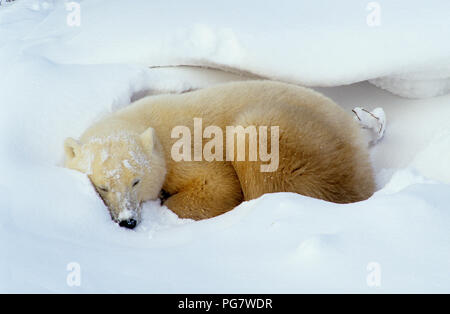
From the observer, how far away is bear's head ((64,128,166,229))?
299 centimetres

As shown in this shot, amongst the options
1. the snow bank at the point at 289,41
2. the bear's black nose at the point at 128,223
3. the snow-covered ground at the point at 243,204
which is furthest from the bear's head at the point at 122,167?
the snow bank at the point at 289,41

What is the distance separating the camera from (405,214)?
2.12 meters

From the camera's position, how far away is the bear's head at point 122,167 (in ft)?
9.80

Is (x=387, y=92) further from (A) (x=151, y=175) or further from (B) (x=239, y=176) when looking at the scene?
(A) (x=151, y=175)

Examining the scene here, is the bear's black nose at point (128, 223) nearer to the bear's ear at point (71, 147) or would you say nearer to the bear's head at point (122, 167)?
the bear's head at point (122, 167)

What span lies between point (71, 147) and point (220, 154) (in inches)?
38.8

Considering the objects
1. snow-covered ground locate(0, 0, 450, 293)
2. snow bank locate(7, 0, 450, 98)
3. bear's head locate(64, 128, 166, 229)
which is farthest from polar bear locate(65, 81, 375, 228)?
snow bank locate(7, 0, 450, 98)

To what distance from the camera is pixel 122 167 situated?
3086 millimetres

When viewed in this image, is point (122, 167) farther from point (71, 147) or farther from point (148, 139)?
point (71, 147)

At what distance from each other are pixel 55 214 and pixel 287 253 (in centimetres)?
118

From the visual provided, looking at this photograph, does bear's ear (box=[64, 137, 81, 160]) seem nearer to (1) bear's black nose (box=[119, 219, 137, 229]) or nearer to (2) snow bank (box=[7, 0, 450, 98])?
(1) bear's black nose (box=[119, 219, 137, 229])

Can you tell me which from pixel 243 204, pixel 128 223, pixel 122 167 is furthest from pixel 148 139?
pixel 243 204

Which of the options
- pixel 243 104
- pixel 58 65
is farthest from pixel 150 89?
pixel 243 104

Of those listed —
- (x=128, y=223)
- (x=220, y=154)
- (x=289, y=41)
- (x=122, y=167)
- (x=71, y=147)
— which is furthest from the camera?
(x=289, y=41)
